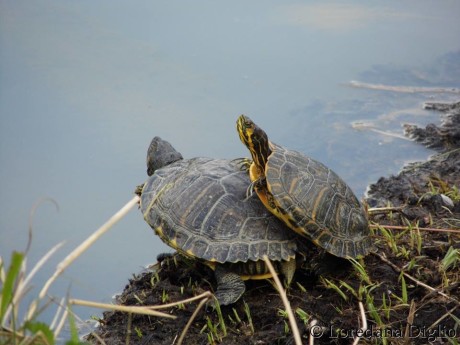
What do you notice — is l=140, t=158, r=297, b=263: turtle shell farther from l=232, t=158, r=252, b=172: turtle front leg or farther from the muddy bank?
the muddy bank

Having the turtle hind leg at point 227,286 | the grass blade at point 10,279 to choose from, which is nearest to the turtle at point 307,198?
the turtle hind leg at point 227,286

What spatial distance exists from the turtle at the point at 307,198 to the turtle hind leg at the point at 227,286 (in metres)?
0.38

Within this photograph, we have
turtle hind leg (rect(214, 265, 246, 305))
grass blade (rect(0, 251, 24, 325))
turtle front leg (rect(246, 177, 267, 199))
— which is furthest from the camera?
turtle front leg (rect(246, 177, 267, 199))

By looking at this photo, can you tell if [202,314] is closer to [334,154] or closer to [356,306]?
[356,306]

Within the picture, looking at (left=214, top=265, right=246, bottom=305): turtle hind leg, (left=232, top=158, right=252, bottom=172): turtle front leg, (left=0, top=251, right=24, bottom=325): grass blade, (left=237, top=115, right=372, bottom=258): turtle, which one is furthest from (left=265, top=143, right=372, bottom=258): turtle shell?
(left=0, top=251, right=24, bottom=325): grass blade

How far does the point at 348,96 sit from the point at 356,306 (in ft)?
11.1

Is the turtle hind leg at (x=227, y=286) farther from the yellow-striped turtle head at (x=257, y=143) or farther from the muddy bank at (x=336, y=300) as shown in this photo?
the yellow-striped turtle head at (x=257, y=143)

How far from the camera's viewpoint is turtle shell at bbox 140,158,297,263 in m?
2.71

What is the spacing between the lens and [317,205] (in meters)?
2.77

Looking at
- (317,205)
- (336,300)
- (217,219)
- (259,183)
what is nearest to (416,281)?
(336,300)

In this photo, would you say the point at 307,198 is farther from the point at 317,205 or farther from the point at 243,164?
the point at 243,164

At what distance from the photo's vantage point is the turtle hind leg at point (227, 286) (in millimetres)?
2654

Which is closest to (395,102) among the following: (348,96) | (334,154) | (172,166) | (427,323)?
(348,96)

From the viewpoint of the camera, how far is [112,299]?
11.3 feet
